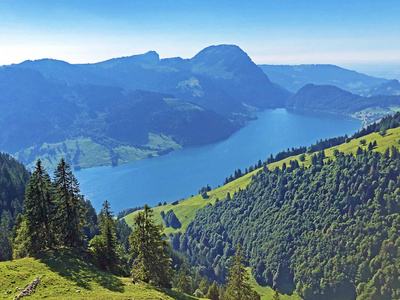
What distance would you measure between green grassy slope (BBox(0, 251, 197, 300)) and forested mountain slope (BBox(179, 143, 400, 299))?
11215cm

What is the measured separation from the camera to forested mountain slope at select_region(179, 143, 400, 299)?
434 feet

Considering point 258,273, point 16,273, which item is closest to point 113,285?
point 16,273

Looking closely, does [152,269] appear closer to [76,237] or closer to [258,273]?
[76,237]

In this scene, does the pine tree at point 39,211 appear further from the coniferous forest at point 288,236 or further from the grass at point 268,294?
the grass at point 268,294

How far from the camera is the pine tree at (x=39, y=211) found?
51.9 metres

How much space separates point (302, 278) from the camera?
147 meters

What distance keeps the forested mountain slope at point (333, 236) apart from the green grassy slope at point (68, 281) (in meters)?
112

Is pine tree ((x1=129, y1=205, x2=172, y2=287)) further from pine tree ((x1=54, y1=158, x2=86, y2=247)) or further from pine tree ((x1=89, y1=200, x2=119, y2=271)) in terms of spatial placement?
pine tree ((x1=54, y1=158, x2=86, y2=247))

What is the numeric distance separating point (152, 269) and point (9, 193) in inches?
4597

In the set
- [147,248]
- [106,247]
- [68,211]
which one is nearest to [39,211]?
[68,211]

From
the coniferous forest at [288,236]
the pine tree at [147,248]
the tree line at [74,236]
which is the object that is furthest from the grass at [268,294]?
the pine tree at [147,248]

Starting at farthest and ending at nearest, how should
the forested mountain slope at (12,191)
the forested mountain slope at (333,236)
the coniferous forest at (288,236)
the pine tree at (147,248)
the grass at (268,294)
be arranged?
the grass at (268,294) < the forested mountain slope at (333,236) < the forested mountain slope at (12,191) < the coniferous forest at (288,236) < the pine tree at (147,248)

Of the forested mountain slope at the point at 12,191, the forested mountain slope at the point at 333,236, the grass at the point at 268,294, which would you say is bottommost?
the grass at the point at 268,294

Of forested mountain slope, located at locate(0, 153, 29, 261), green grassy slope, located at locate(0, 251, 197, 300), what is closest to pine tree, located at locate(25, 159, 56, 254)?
green grassy slope, located at locate(0, 251, 197, 300)
